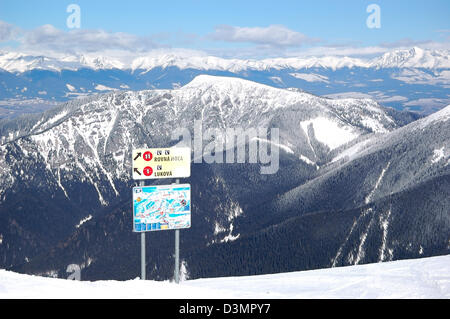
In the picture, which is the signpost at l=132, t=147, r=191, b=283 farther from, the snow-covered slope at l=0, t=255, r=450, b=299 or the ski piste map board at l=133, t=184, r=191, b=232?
the snow-covered slope at l=0, t=255, r=450, b=299

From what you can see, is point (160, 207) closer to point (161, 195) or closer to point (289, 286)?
point (161, 195)

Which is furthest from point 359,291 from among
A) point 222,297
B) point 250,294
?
point 222,297

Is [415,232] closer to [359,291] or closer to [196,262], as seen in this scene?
[196,262]

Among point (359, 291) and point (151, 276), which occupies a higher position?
point (359, 291)

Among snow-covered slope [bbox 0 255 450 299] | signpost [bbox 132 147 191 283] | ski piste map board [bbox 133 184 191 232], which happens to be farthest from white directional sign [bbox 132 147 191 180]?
snow-covered slope [bbox 0 255 450 299]

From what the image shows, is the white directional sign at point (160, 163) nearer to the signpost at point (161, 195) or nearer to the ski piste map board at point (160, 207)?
the signpost at point (161, 195)

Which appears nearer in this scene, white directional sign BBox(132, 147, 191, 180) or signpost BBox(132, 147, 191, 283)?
white directional sign BBox(132, 147, 191, 180)

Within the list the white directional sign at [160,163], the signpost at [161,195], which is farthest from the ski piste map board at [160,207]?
the white directional sign at [160,163]
